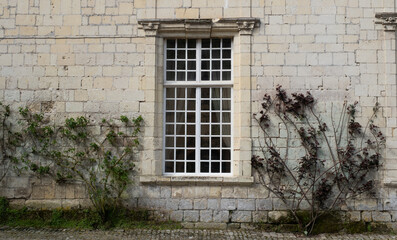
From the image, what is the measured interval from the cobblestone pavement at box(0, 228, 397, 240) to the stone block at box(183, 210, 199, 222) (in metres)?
0.22

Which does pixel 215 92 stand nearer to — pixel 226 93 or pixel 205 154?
pixel 226 93

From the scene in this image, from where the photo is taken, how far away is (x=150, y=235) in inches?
206

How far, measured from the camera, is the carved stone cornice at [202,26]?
5.78 meters

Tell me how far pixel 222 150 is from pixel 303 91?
1.74m

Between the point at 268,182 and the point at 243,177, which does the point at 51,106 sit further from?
the point at 268,182

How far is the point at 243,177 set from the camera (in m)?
5.64

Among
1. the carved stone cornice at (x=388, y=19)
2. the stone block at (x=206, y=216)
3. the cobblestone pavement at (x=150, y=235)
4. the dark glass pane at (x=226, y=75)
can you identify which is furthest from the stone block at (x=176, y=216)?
the carved stone cornice at (x=388, y=19)

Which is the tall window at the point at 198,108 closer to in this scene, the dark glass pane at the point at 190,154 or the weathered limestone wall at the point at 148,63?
the dark glass pane at the point at 190,154

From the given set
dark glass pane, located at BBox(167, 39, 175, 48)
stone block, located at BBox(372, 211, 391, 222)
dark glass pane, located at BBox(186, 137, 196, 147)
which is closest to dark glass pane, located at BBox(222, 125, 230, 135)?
dark glass pane, located at BBox(186, 137, 196, 147)

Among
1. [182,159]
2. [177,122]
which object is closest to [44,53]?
[177,122]

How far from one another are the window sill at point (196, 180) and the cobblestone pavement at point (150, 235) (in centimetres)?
78

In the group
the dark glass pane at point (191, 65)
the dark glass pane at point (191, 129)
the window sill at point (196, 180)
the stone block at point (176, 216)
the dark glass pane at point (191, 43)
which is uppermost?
the dark glass pane at point (191, 43)

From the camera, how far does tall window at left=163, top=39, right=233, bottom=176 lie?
5906 millimetres

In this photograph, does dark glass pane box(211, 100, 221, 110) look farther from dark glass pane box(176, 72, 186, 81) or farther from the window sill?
the window sill
